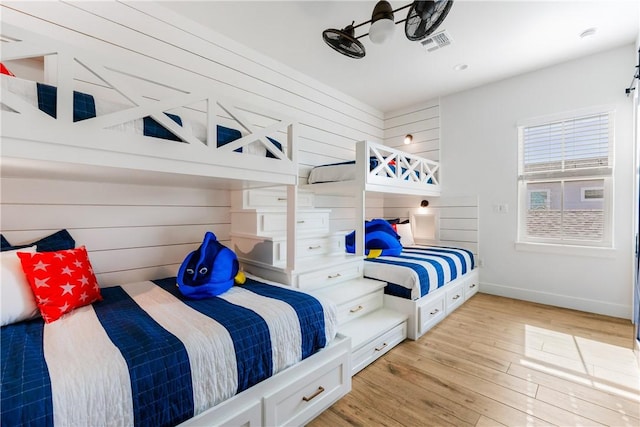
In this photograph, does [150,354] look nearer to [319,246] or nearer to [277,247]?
[277,247]

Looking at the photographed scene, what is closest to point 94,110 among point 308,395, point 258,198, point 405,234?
point 258,198

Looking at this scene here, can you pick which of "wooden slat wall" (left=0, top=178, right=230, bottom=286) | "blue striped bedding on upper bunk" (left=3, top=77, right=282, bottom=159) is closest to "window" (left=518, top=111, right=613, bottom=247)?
"blue striped bedding on upper bunk" (left=3, top=77, right=282, bottom=159)

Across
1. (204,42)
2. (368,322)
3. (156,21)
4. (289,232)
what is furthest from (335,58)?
(368,322)

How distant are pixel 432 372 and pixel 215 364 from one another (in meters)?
1.45

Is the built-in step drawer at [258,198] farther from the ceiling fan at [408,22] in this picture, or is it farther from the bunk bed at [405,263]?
the ceiling fan at [408,22]

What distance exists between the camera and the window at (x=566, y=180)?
2.83m

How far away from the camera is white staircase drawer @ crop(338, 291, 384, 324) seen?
6.81ft

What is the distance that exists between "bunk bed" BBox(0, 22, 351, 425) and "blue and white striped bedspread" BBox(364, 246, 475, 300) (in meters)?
0.93

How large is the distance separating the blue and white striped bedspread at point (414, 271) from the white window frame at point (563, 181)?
98 cm

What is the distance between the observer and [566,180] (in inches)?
120

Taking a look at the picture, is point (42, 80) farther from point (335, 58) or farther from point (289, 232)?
point (335, 58)

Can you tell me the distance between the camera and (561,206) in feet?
10.1

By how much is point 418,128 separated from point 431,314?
2.83 meters

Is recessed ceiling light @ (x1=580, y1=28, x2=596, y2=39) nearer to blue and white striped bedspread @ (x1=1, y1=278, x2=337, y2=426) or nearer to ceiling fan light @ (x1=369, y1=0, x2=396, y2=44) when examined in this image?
ceiling fan light @ (x1=369, y1=0, x2=396, y2=44)
